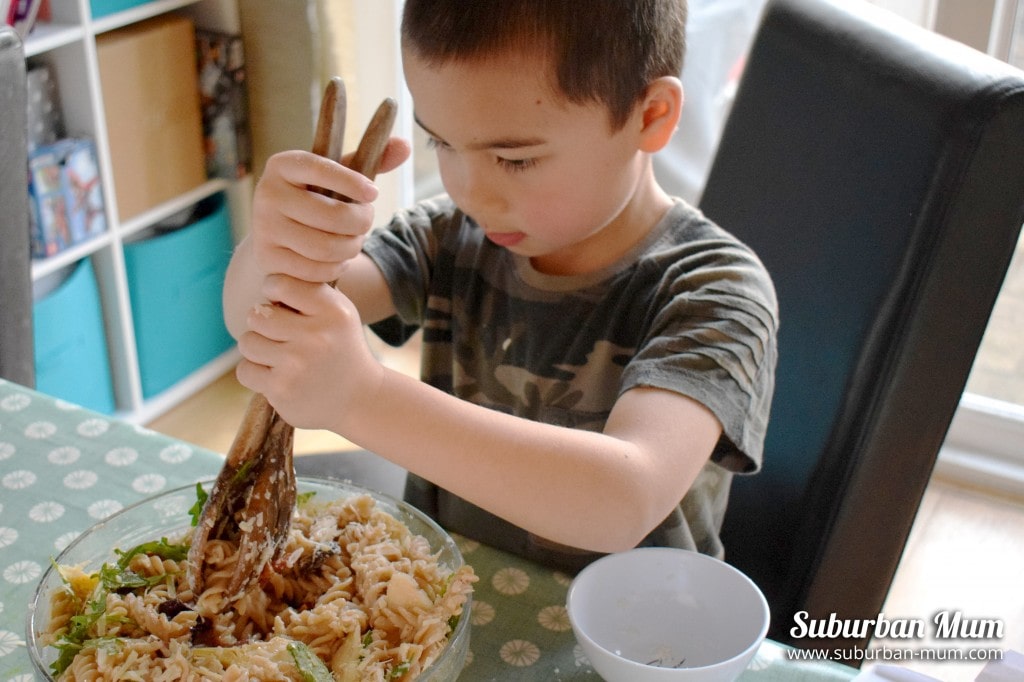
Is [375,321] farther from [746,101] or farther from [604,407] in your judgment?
[746,101]

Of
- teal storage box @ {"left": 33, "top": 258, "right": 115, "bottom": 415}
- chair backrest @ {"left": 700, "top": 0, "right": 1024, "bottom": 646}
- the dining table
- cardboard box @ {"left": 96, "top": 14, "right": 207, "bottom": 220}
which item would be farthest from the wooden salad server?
cardboard box @ {"left": 96, "top": 14, "right": 207, "bottom": 220}

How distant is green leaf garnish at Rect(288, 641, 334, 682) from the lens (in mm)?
654

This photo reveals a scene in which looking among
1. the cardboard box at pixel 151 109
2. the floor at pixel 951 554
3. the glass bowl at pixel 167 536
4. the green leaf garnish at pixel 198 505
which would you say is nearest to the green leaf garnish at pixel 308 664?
the glass bowl at pixel 167 536

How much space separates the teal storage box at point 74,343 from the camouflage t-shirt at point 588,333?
1204 millimetres

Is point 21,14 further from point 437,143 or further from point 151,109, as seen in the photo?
point 437,143

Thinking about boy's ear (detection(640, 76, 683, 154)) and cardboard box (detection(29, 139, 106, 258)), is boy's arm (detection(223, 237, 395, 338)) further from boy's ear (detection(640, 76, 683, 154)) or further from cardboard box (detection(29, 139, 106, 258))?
cardboard box (detection(29, 139, 106, 258))

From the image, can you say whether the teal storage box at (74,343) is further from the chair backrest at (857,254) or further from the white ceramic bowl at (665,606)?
the white ceramic bowl at (665,606)

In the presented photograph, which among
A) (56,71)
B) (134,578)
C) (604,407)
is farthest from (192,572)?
(56,71)

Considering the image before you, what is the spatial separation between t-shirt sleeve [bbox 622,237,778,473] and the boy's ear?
0.12 m

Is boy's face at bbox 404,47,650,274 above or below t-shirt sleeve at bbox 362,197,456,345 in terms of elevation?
above

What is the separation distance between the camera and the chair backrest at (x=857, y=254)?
3.12 ft

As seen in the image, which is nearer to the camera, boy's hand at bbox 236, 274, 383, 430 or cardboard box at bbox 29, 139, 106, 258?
boy's hand at bbox 236, 274, 383, 430

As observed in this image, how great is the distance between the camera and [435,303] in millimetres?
1163

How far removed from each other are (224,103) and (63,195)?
445mm
